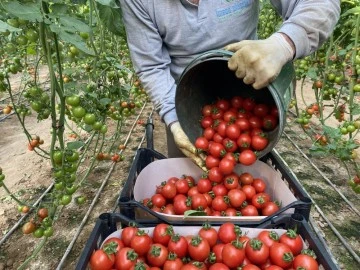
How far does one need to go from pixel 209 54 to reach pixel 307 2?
0.40 metres

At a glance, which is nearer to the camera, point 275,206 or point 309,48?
point 309,48

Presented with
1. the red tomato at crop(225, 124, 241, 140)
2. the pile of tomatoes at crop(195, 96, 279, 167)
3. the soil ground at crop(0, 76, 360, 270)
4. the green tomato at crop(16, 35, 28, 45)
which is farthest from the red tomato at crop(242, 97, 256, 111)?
the soil ground at crop(0, 76, 360, 270)

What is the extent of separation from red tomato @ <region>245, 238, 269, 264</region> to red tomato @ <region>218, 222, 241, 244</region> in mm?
50

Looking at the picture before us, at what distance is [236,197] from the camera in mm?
1421

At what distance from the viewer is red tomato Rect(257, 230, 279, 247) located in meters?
1.12

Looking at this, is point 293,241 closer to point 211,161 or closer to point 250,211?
point 250,211

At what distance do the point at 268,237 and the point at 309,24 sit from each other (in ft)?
2.43

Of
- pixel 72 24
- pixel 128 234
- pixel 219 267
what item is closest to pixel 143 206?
pixel 128 234

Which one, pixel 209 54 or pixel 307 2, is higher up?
pixel 307 2

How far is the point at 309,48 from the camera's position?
1248 millimetres

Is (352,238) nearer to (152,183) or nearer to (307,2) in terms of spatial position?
(152,183)

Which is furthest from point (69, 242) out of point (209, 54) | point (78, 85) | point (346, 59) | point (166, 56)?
point (346, 59)

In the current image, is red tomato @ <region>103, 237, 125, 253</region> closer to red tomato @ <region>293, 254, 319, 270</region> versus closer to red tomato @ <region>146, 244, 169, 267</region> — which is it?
red tomato @ <region>146, 244, 169, 267</region>

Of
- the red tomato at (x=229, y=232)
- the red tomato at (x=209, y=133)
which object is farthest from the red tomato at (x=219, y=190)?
the red tomato at (x=229, y=232)
